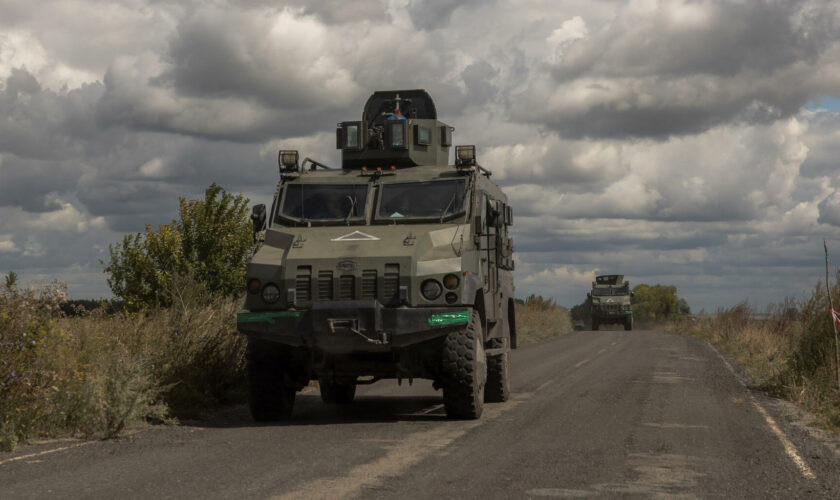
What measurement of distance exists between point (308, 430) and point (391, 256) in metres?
2.19

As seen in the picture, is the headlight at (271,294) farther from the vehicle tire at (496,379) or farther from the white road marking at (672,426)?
the white road marking at (672,426)

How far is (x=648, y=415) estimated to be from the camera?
11453mm

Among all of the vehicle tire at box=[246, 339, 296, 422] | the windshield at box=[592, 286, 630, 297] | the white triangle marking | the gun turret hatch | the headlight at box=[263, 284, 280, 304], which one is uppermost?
the gun turret hatch

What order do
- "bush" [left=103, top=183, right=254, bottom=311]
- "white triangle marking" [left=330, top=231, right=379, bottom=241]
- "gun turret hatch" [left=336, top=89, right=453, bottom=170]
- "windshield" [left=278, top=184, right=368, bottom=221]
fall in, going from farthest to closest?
"bush" [left=103, top=183, right=254, bottom=311], "gun turret hatch" [left=336, top=89, right=453, bottom=170], "windshield" [left=278, top=184, right=368, bottom=221], "white triangle marking" [left=330, top=231, right=379, bottom=241]

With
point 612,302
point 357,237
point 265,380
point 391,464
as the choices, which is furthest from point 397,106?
point 612,302

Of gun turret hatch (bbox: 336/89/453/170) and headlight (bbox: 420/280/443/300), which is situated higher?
gun turret hatch (bbox: 336/89/453/170)

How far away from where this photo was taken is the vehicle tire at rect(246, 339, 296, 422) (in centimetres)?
1085

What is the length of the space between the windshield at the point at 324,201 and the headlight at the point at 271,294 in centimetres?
143

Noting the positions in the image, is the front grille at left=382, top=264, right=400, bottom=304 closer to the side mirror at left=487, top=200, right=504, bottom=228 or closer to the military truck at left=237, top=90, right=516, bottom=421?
the military truck at left=237, top=90, right=516, bottom=421

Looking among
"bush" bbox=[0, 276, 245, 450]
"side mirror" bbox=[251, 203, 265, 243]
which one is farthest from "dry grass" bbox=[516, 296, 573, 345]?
"side mirror" bbox=[251, 203, 265, 243]

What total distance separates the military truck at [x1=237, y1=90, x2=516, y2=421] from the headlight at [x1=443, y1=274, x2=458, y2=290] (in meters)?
0.01

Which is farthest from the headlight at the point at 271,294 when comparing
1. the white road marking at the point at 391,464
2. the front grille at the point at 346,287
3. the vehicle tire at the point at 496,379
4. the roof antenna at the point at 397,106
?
the roof antenna at the point at 397,106

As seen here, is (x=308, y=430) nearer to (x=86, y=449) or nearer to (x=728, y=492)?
(x=86, y=449)

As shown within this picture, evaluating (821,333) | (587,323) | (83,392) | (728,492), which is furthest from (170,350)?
(587,323)
